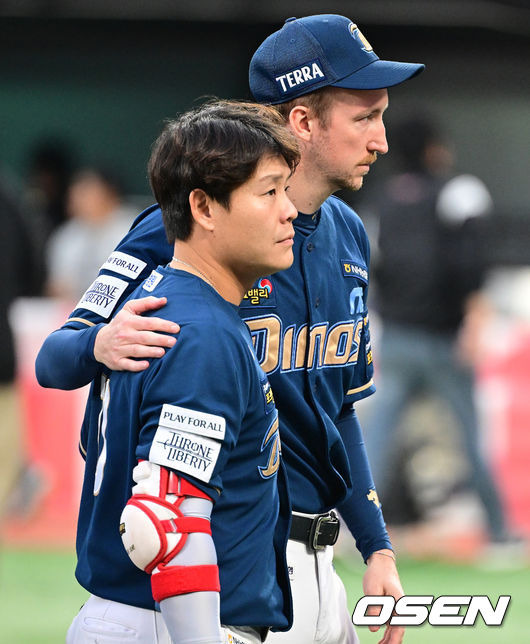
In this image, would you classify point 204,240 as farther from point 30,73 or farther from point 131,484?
point 30,73

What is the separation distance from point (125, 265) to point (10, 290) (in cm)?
397

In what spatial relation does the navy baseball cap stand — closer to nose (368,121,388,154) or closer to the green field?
nose (368,121,388,154)

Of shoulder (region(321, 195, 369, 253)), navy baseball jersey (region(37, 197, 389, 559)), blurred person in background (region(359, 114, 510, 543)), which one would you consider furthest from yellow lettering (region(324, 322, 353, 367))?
blurred person in background (region(359, 114, 510, 543))

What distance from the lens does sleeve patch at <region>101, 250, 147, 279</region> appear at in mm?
2805

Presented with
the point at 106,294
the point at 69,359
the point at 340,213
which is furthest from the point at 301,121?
the point at 69,359

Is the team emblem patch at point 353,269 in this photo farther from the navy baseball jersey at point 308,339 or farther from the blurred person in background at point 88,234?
the blurred person in background at point 88,234

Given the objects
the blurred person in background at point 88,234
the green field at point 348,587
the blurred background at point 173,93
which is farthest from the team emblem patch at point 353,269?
A: the blurred person in background at point 88,234

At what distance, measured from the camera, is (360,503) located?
10.8ft

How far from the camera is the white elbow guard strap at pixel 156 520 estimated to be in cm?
231

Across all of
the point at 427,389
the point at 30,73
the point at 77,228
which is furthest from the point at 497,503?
the point at 30,73

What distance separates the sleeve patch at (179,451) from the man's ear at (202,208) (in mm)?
448

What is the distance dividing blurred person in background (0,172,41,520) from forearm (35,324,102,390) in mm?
3826

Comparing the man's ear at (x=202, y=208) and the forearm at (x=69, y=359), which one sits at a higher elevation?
the man's ear at (x=202, y=208)

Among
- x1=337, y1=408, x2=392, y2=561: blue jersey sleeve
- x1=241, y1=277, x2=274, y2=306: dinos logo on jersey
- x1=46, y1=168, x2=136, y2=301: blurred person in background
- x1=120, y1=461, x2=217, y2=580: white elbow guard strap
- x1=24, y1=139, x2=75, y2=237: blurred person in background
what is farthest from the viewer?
x1=24, y1=139, x2=75, y2=237: blurred person in background
